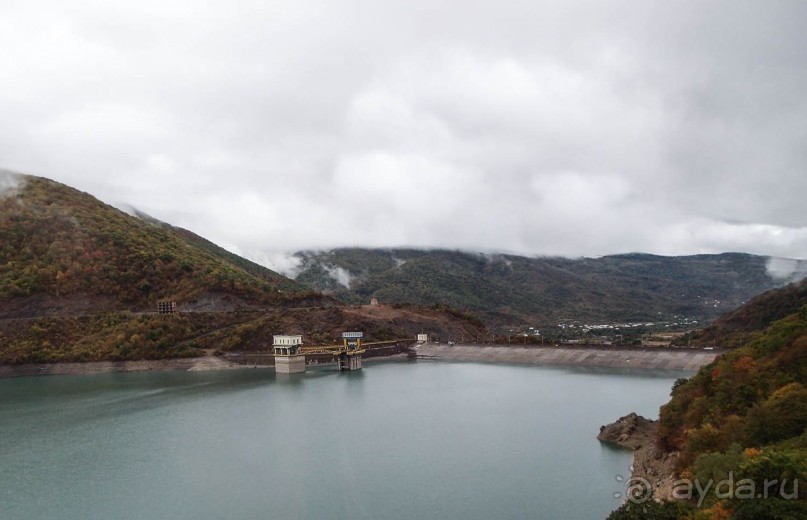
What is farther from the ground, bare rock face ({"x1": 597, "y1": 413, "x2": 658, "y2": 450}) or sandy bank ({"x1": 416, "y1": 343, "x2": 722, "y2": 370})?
sandy bank ({"x1": 416, "y1": 343, "x2": 722, "y2": 370})

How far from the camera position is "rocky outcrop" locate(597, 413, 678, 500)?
95.7 feet

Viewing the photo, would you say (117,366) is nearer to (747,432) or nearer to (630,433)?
(630,433)

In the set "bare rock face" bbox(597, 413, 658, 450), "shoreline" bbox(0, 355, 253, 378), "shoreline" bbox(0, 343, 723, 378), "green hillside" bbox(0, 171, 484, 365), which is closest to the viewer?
"bare rock face" bbox(597, 413, 658, 450)

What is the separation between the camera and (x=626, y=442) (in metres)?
39.7

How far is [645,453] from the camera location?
3581 cm

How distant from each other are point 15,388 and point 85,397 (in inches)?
639

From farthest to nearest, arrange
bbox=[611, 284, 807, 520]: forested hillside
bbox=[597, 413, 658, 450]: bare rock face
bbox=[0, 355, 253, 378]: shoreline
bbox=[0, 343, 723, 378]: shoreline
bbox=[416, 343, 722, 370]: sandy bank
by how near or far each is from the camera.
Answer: bbox=[0, 355, 253, 378]: shoreline, bbox=[0, 343, 723, 378]: shoreline, bbox=[416, 343, 722, 370]: sandy bank, bbox=[597, 413, 658, 450]: bare rock face, bbox=[611, 284, 807, 520]: forested hillside

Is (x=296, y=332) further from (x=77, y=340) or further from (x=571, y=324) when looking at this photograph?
(x=571, y=324)

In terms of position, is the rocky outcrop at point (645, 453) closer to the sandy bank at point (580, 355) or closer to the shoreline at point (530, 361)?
the sandy bank at point (580, 355)

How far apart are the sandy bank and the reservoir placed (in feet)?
36.0

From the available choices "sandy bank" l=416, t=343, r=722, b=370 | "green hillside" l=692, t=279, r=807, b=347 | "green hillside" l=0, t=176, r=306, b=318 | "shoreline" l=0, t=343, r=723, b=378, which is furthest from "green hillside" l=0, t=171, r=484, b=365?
"green hillside" l=692, t=279, r=807, b=347

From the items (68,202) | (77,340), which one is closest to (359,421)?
(77,340)

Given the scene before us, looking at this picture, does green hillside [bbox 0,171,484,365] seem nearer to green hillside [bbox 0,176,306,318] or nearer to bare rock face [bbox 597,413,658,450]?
green hillside [bbox 0,176,306,318]

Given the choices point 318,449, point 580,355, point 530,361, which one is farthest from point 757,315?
point 318,449
